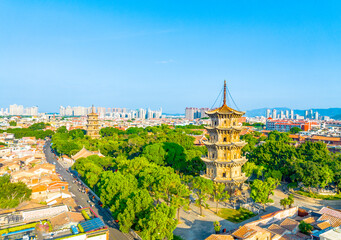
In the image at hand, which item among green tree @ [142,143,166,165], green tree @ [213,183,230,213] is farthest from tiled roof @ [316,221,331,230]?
green tree @ [142,143,166,165]

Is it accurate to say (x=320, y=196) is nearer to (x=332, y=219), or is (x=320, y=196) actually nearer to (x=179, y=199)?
(x=332, y=219)

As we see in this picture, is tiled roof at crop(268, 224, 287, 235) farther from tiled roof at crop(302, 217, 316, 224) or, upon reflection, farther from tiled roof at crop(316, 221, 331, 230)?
tiled roof at crop(302, 217, 316, 224)

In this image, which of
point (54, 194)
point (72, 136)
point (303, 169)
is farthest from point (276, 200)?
point (72, 136)

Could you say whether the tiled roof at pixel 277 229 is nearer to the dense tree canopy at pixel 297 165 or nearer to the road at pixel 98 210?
the road at pixel 98 210

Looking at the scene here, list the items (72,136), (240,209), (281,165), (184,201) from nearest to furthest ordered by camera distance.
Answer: (184,201), (240,209), (281,165), (72,136)

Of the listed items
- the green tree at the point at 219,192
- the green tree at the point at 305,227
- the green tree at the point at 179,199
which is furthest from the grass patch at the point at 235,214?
the green tree at the point at 305,227

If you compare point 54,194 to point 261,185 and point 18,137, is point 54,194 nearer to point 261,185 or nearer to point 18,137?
point 261,185
